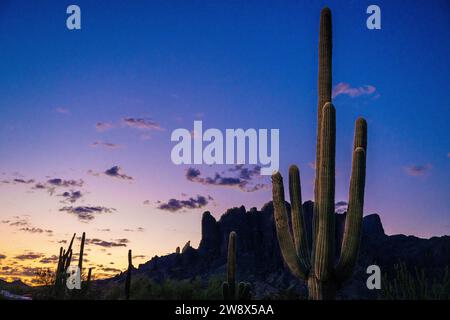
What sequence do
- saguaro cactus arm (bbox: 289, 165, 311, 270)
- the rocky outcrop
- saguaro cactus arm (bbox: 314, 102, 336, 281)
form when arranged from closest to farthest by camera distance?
1. saguaro cactus arm (bbox: 314, 102, 336, 281)
2. saguaro cactus arm (bbox: 289, 165, 311, 270)
3. the rocky outcrop

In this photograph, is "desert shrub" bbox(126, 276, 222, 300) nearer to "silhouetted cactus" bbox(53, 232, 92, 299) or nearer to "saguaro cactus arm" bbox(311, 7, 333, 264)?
"silhouetted cactus" bbox(53, 232, 92, 299)

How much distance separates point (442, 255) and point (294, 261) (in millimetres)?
57639

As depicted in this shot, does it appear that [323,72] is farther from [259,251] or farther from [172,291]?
[259,251]

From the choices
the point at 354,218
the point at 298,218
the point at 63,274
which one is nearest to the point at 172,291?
the point at 63,274

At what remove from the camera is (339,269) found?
10703 mm

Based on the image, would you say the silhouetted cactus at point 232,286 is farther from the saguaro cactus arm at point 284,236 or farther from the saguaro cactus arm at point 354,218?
the saguaro cactus arm at point 354,218

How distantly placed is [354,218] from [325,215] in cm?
78

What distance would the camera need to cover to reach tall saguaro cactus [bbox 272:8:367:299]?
10.4 metres

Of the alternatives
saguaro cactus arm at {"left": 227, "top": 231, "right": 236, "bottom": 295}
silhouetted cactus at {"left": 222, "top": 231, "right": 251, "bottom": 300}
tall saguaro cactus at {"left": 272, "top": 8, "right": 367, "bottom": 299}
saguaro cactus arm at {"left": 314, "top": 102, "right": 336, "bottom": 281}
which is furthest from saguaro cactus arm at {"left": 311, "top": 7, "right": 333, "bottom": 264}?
saguaro cactus arm at {"left": 227, "top": 231, "right": 236, "bottom": 295}

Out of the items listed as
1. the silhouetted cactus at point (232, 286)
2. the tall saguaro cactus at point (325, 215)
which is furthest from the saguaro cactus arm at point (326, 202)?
the silhouetted cactus at point (232, 286)

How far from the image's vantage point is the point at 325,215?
1033 centimetres

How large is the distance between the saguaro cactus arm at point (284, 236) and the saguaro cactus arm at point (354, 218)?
77 cm
